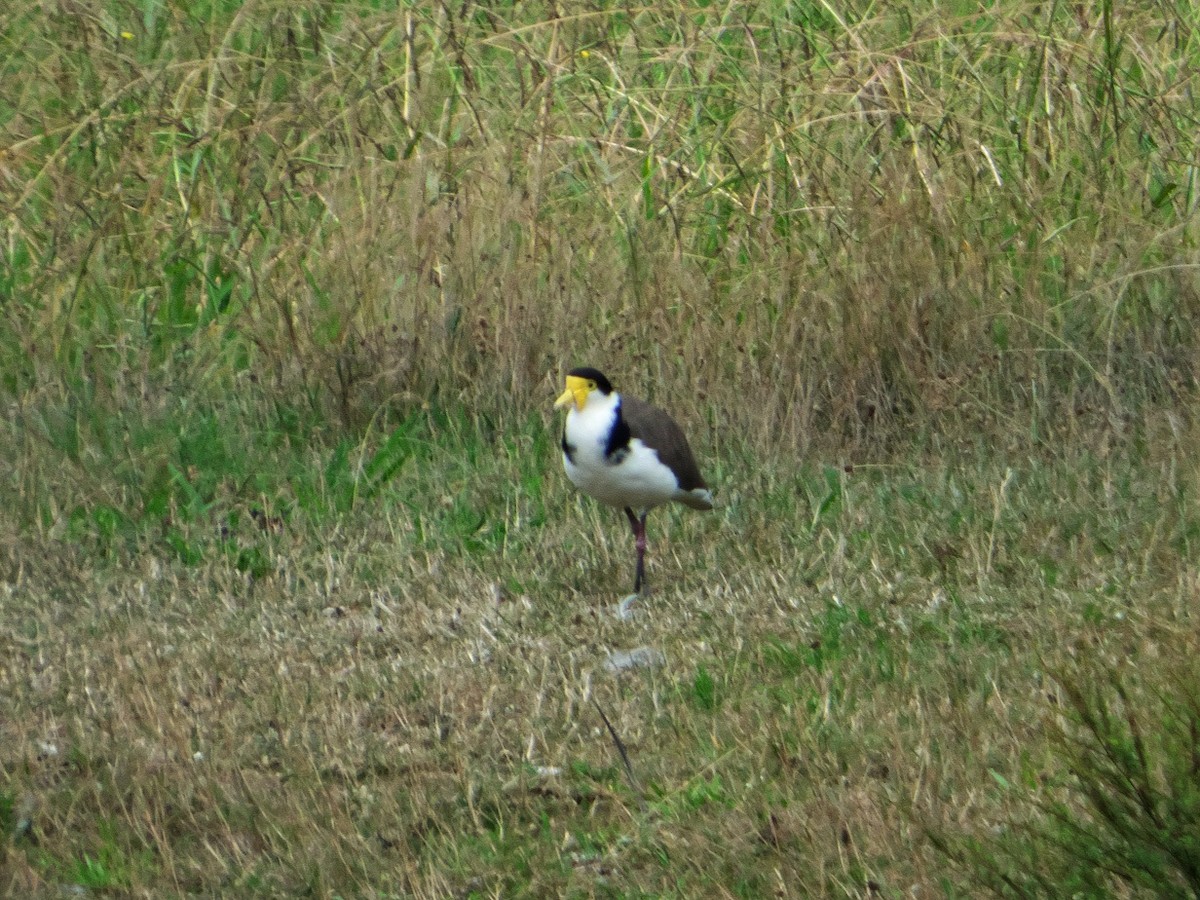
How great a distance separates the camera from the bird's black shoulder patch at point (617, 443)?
5285mm

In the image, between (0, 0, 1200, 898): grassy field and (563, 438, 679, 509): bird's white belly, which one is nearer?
(0, 0, 1200, 898): grassy field

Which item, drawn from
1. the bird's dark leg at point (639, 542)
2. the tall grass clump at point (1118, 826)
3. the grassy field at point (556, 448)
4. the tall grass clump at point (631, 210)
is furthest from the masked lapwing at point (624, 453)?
the tall grass clump at point (1118, 826)

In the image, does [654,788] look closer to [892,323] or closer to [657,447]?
[657,447]

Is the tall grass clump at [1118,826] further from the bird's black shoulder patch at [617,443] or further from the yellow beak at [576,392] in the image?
the yellow beak at [576,392]

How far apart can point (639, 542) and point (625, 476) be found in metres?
0.26

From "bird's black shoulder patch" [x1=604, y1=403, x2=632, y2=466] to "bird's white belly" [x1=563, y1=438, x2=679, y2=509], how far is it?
0.04 ft

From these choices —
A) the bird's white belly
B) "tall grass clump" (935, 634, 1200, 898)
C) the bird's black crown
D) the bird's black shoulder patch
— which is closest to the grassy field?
"tall grass clump" (935, 634, 1200, 898)

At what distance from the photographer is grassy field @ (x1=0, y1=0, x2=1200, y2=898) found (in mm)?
3748

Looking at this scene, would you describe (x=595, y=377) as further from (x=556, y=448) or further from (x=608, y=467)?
(x=556, y=448)

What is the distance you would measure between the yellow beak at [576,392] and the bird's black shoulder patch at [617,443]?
138mm

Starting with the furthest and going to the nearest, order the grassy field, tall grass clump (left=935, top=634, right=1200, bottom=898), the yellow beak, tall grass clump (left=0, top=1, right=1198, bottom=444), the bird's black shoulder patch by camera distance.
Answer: tall grass clump (left=0, top=1, right=1198, bottom=444) → the yellow beak → the bird's black shoulder patch → the grassy field → tall grass clump (left=935, top=634, right=1200, bottom=898)

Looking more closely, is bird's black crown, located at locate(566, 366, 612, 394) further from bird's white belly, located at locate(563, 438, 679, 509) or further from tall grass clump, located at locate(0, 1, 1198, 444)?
tall grass clump, located at locate(0, 1, 1198, 444)

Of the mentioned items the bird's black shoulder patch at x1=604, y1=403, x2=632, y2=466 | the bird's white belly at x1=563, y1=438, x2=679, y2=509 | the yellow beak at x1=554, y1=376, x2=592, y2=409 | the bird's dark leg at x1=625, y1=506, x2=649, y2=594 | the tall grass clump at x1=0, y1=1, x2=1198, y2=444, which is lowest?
the bird's dark leg at x1=625, y1=506, x2=649, y2=594

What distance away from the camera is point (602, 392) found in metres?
5.49
